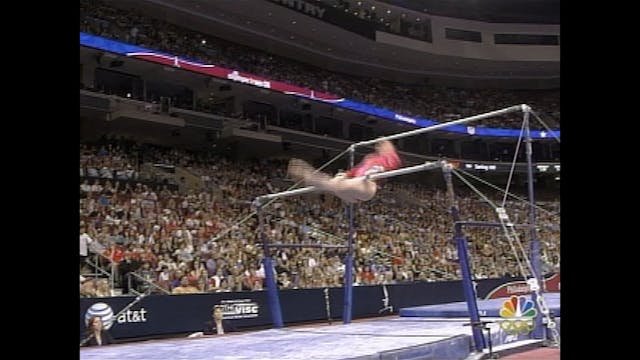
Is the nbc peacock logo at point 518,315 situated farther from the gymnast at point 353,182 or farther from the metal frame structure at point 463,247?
the gymnast at point 353,182

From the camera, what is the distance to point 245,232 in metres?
12.2

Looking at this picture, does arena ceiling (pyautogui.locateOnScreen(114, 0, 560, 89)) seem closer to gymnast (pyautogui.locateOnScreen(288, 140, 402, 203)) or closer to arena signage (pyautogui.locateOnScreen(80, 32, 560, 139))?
arena signage (pyautogui.locateOnScreen(80, 32, 560, 139))

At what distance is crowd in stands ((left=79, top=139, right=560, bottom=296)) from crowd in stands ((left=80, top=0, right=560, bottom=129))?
2.61m

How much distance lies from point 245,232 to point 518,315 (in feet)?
20.1

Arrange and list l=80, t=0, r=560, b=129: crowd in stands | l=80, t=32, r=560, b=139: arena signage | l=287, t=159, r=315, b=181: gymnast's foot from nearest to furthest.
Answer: l=287, t=159, r=315, b=181: gymnast's foot, l=80, t=32, r=560, b=139: arena signage, l=80, t=0, r=560, b=129: crowd in stands

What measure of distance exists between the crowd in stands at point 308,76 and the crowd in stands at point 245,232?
2.61 meters

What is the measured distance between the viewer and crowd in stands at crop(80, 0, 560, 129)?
1508cm

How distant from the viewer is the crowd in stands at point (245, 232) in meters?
9.69

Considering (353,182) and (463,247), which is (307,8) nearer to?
(353,182)

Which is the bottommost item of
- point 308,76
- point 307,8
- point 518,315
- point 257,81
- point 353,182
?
point 518,315

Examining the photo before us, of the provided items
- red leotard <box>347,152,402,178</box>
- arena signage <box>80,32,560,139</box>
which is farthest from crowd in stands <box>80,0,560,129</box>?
red leotard <box>347,152,402,178</box>

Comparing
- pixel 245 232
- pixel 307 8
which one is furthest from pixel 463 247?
pixel 307 8
